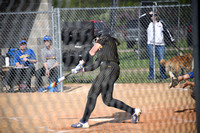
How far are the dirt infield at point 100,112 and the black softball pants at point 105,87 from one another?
40 cm

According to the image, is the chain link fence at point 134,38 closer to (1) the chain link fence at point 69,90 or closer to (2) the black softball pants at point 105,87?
(1) the chain link fence at point 69,90

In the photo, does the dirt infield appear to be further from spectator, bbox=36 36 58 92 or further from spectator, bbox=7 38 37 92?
spectator, bbox=36 36 58 92

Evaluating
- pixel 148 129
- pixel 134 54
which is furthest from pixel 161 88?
pixel 134 54

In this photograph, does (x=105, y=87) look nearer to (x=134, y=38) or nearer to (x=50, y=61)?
(x=50, y=61)

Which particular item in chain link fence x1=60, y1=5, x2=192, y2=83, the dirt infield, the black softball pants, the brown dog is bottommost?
the dirt infield

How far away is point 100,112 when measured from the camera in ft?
22.6

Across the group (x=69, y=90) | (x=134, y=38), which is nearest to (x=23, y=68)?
(x=69, y=90)

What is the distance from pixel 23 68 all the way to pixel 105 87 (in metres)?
4.60

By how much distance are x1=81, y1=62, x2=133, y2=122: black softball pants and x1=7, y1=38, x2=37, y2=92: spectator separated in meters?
4.36

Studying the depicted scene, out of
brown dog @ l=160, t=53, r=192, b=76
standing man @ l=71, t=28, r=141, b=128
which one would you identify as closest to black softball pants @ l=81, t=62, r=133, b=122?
standing man @ l=71, t=28, r=141, b=128

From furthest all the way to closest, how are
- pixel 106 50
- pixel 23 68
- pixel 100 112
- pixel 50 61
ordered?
1. pixel 50 61
2. pixel 23 68
3. pixel 100 112
4. pixel 106 50

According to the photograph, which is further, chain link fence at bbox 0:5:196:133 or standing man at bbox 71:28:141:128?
chain link fence at bbox 0:5:196:133

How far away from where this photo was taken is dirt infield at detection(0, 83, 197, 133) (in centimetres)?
563

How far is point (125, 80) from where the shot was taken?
1115 centimetres
